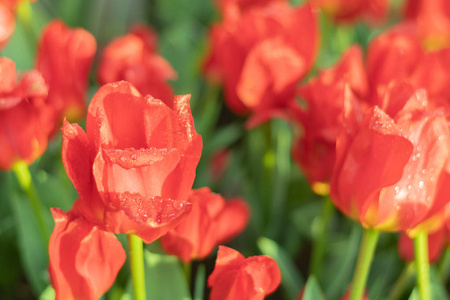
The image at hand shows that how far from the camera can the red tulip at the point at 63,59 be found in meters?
0.54

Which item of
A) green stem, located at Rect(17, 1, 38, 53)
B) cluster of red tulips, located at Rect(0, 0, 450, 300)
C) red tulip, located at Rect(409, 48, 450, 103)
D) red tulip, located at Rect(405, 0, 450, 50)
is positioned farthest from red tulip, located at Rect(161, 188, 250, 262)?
red tulip, located at Rect(405, 0, 450, 50)

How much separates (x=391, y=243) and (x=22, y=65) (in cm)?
57

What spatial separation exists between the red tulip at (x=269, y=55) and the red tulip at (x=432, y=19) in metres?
0.37

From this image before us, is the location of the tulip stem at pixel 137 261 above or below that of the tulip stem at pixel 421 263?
above

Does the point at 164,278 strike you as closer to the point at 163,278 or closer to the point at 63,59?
the point at 163,278

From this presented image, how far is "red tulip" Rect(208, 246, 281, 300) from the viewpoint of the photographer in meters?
0.33

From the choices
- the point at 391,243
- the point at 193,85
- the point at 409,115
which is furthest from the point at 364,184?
the point at 193,85

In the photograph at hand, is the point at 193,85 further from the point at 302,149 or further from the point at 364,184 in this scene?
the point at 364,184

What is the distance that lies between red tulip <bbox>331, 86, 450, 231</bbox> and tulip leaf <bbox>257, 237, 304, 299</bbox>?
0.47 feet

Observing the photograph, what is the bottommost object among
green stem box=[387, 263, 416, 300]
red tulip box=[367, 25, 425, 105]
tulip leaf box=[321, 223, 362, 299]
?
tulip leaf box=[321, 223, 362, 299]

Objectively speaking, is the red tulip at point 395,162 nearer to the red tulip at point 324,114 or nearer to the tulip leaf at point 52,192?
the red tulip at point 324,114

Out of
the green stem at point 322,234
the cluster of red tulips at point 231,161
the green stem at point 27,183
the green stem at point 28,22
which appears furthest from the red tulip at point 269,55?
the green stem at point 28,22

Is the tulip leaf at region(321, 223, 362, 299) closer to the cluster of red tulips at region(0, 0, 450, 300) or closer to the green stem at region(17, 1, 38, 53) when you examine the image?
the cluster of red tulips at region(0, 0, 450, 300)

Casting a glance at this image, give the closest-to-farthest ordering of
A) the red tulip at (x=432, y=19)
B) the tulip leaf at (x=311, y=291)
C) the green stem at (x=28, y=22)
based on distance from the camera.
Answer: the tulip leaf at (x=311, y=291), the green stem at (x=28, y=22), the red tulip at (x=432, y=19)
